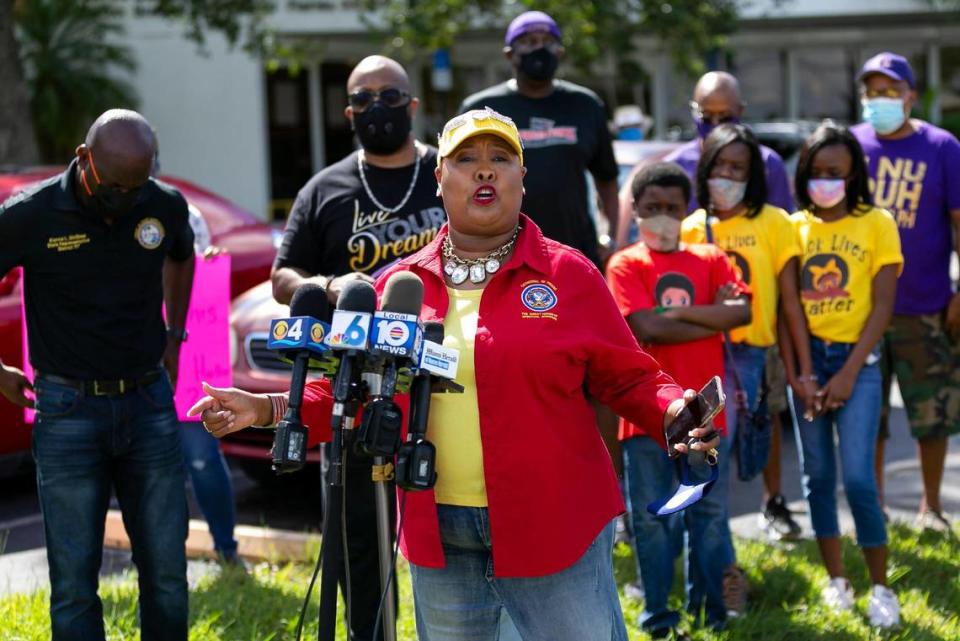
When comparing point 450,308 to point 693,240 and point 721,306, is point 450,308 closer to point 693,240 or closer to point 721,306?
point 721,306

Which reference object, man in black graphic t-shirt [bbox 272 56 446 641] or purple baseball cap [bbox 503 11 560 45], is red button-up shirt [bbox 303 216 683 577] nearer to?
man in black graphic t-shirt [bbox 272 56 446 641]

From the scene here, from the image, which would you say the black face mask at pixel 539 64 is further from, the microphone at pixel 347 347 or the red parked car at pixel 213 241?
the microphone at pixel 347 347

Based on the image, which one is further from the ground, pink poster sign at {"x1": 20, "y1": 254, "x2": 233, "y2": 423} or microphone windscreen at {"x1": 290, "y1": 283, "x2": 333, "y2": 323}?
microphone windscreen at {"x1": 290, "y1": 283, "x2": 333, "y2": 323}

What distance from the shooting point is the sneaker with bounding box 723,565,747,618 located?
5.12 meters

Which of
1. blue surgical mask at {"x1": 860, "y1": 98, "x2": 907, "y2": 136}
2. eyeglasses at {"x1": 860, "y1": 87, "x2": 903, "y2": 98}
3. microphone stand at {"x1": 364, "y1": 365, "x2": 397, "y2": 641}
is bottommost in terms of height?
microphone stand at {"x1": 364, "y1": 365, "x2": 397, "y2": 641}

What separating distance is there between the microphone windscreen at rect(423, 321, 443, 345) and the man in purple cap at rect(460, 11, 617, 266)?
2.81 meters

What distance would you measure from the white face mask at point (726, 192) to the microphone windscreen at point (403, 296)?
2956 millimetres

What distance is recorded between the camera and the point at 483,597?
125 inches

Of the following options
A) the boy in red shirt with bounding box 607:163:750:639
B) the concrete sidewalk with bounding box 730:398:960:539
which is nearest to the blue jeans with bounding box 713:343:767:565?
the boy in red shirt with bounding box 607:163:750:639

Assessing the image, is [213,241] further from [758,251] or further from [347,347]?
[347,347]

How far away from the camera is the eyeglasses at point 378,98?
4.70m

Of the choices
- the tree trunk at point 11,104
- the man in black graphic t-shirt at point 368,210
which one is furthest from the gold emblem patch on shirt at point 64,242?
the tree trunk at point 11,104

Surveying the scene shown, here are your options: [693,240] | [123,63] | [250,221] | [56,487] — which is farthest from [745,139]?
[123,63]

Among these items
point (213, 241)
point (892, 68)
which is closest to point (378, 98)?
point (892, 68)
